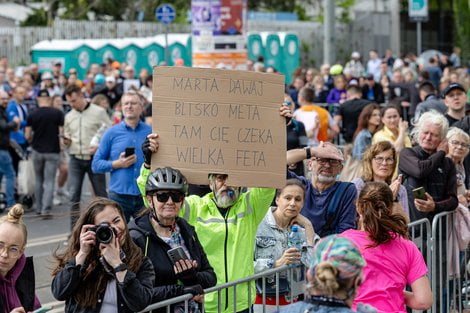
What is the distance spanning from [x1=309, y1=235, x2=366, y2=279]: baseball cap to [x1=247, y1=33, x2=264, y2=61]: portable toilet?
30293mm

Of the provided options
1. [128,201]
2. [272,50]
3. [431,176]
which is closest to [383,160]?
[431,176]

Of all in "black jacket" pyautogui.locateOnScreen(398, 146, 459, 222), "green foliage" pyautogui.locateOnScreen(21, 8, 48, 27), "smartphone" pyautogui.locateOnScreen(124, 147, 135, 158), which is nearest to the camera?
"black jacket" pyautogui.locateOnScreen(398, 146, 459, 222)

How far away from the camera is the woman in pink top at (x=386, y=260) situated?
5891 mm

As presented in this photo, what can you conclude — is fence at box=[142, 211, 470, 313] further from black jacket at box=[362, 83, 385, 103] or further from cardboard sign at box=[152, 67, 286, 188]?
black jacket at box=[362, 83, 385, 103]

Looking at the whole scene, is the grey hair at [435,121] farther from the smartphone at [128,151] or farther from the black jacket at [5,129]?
the black jacket at [5,129]

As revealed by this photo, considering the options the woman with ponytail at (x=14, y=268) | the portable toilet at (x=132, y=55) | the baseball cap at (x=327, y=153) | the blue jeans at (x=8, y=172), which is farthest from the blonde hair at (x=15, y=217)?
the portable toilet at (x=132, y=55)

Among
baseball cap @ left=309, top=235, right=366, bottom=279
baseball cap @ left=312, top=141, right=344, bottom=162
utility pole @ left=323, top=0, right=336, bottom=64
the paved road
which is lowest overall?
the paved road

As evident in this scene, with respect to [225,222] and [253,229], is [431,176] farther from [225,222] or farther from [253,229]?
[225,222]

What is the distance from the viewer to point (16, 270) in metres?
5.68

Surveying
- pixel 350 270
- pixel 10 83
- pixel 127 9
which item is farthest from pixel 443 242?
pixel 127 9

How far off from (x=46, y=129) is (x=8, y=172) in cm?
90

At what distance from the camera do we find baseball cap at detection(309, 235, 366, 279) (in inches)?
166

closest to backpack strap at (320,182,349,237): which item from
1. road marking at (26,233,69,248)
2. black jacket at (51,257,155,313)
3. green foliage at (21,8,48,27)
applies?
black jacket at (51,257,155,313)

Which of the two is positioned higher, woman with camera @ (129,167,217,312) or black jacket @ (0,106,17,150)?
black jacket @ (0,106,17,150)
